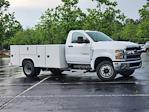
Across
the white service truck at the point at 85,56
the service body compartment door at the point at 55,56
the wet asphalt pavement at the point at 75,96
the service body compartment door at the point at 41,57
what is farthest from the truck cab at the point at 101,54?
the service body compartment door at the point at 41,57

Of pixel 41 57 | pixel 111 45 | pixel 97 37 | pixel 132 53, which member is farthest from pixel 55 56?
pixel 132 53

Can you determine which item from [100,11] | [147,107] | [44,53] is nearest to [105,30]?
[100,11]

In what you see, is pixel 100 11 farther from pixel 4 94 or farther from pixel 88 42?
pixel 4 94

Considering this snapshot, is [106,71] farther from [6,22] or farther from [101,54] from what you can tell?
[6,22]

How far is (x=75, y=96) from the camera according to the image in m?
13.0

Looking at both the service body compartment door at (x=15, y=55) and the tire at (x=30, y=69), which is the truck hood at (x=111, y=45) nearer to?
the tire at (x=30, y=69)

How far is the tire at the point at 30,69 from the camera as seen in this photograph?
20.2 metres

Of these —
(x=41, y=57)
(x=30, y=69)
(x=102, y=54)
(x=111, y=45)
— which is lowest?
(x=30, y=69)

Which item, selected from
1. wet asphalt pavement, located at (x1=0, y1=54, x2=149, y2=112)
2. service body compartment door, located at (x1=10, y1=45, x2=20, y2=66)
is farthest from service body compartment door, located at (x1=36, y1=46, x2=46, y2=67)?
wet asphalt pavement, located at (x1=0, y1=54, x2=149, y2=112)

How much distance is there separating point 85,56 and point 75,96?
5.37 metres

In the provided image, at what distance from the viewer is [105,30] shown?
1654 inches

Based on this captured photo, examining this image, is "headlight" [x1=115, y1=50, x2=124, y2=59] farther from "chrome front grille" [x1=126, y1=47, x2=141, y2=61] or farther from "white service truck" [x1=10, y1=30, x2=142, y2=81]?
"chrome front grille" [x1=126, y1=47, x2=141, y2=61]

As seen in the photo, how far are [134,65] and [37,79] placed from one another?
4295 mm

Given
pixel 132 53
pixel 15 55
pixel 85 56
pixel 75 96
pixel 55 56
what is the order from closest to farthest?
pixel 75 96 < pixel 132 53 < pixel 85 56 < pixel 55 56 < pixel 15 55
